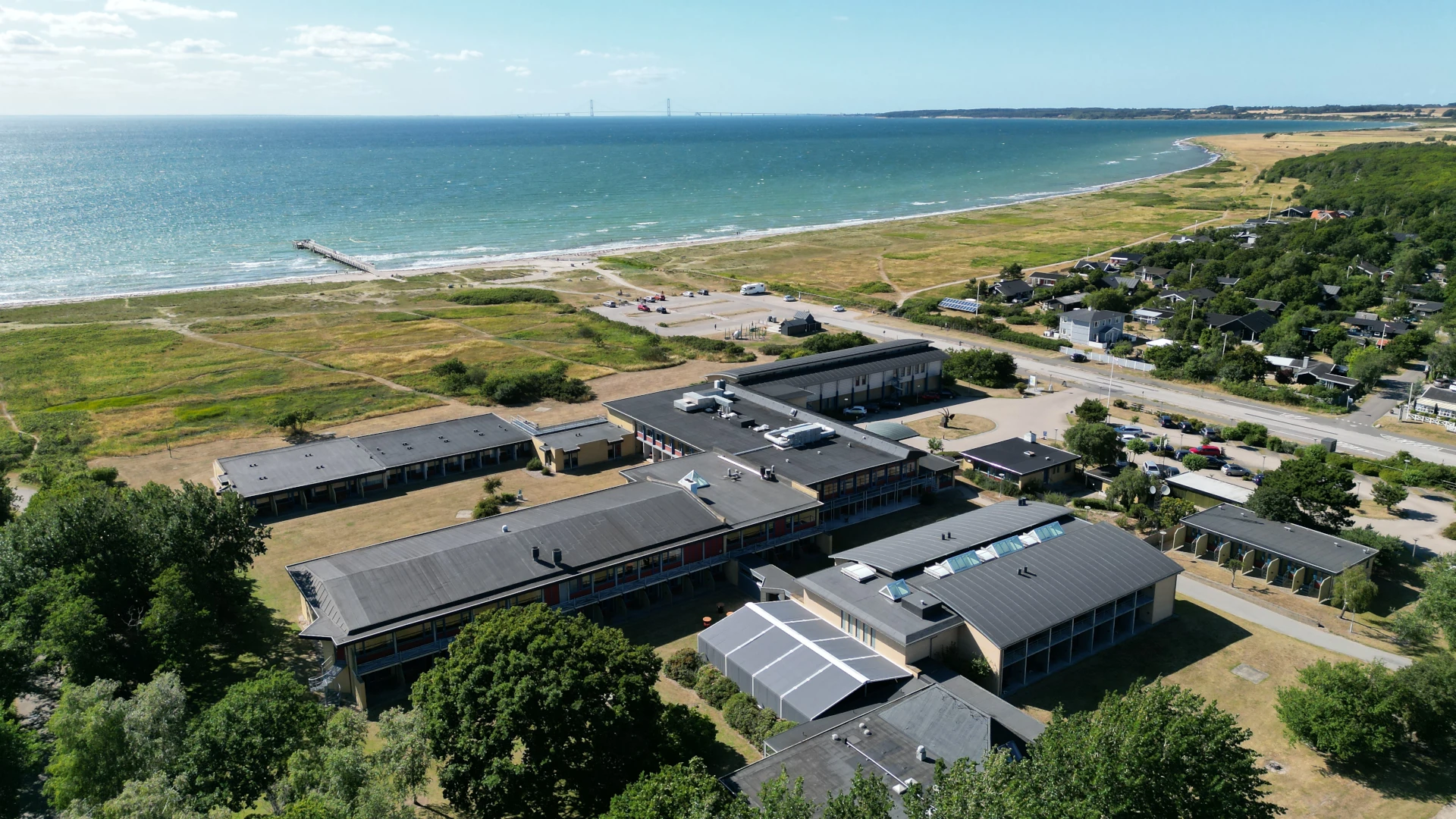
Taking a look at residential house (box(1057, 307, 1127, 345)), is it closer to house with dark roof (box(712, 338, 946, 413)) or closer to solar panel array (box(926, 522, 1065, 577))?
house with dark roof (box(712, 338, 946, 413))

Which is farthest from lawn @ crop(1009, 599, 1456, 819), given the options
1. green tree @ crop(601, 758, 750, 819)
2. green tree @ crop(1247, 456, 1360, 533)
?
green tree @ crop(601, 758, 750, 819)

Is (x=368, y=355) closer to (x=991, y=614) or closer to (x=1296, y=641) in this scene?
(x=991, y=614)

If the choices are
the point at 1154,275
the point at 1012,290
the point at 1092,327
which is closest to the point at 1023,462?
the point at 1092,327

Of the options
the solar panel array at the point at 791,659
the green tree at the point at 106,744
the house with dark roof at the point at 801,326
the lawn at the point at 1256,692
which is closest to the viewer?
the green tree at the point at 106,744

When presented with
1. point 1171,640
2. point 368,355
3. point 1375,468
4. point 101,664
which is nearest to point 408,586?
point 101,664

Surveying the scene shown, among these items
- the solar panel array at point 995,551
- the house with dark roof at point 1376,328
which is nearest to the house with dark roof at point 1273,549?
the solar panel array at point 995,551

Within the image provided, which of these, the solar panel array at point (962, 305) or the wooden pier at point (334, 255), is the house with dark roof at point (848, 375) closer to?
the solar panel array at point (962, 305)

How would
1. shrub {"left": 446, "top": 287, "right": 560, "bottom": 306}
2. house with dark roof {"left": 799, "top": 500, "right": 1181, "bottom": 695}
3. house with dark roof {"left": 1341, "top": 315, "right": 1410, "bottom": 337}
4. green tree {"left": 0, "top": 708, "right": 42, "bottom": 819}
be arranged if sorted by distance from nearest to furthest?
green tree {"left": 0, "top": 708, "right": 42, "bottom": 819} → house with dark roof {"left": 799, "top": 500, "right": 1181, "bottom": 695} → house with dark roof {"left": 1341, "top": 315, "right": 1410, "bottom": 337} → shrub {"left": 446, "top": 287, "right": 560, "bottom": 306}
